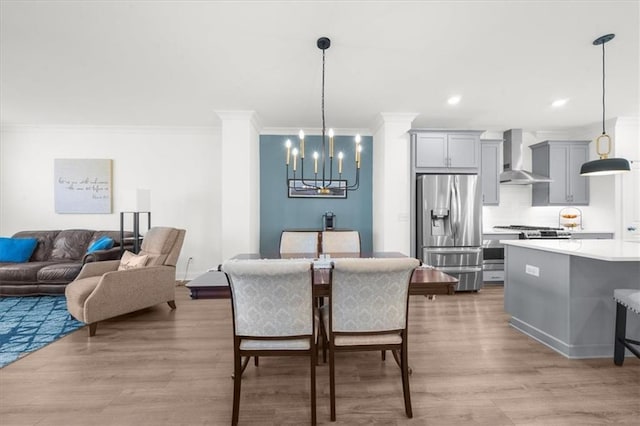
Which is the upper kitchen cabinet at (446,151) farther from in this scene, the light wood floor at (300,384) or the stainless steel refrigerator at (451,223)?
the light wood floor at (300,384)

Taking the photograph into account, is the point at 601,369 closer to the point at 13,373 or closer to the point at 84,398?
the point at 84,398

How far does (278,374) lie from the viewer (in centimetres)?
199

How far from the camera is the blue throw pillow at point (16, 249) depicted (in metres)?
3.89

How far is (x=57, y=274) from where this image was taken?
3600mm

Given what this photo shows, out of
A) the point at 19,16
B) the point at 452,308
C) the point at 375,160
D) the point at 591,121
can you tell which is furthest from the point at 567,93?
the point at 19,16

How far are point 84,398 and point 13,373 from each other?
2.57 feet

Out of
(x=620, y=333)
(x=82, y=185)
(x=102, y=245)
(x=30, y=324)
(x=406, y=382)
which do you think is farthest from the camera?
(x=82, y=185)

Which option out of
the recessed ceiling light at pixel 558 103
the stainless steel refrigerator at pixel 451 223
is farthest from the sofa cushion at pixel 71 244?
the recessed ceiling light at pixel 558 103

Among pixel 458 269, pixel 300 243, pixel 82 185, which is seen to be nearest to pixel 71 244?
pixel 82 185

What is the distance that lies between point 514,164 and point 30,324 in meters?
6.76

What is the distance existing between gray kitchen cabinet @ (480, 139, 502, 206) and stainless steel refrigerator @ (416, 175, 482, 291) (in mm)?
587

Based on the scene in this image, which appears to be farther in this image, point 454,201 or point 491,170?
point 491,170

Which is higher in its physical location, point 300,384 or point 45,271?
point 45,271

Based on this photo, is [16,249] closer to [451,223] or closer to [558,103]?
[451,223]
